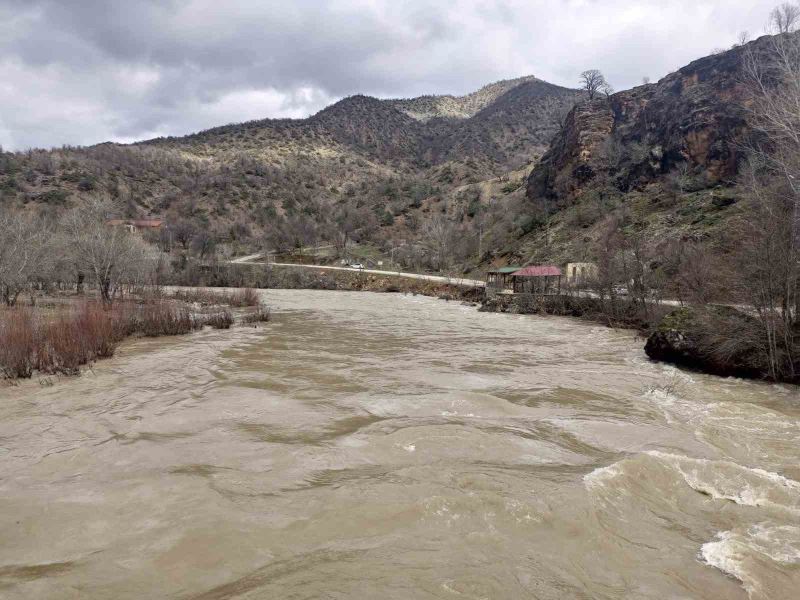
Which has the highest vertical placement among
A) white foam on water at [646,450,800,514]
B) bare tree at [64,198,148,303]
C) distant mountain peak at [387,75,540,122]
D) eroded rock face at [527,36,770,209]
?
distant mountain peak at [387,75,540,122]

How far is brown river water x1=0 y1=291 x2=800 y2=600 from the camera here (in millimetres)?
4012

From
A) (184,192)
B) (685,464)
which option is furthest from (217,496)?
(184,192)

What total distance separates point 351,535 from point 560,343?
1620 centimetres

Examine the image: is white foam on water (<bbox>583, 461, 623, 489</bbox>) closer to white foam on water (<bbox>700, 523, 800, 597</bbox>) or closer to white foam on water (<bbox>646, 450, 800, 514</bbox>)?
white foam on water (<bbox>646, 450, 800, 514</bbox>)

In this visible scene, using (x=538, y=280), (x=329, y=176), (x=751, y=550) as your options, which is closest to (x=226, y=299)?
(x=538, y=280)

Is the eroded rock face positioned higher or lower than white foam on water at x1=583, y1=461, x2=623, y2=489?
higher

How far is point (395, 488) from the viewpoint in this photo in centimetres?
567

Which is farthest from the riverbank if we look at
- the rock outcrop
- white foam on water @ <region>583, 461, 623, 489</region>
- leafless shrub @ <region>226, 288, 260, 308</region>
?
leafless shrub @ <region>226, 288, 260, 308</region>

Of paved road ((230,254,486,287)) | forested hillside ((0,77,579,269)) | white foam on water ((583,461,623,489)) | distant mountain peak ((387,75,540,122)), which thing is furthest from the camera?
distant mountain peak ((387,75,540,122))

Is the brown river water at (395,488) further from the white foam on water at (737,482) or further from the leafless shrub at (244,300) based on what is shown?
the leafless shrub at (244,300)

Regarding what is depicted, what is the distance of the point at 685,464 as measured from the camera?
21.7ft

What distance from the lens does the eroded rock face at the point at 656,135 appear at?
156ft

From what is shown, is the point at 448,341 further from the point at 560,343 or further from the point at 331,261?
the point at 331,261

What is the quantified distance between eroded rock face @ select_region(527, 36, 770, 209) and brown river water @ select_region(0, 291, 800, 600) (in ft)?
154
